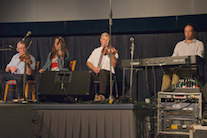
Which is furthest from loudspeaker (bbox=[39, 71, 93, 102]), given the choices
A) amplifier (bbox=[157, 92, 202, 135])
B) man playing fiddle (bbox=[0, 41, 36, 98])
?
amplifier (bbox=[157, 92, 202, 135])

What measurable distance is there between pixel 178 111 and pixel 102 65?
1686 millimetres

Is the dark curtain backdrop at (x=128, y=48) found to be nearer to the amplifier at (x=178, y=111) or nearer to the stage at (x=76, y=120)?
the amplifier at (x=178, y=111)

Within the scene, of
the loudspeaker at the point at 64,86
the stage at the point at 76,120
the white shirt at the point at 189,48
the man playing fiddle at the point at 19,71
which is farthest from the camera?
the white shirt at the point at 189,48

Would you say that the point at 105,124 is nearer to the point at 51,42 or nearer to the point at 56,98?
the point at 56,98

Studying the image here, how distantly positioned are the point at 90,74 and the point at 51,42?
9.96ft

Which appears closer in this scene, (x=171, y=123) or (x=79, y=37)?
(x=171, y=123)

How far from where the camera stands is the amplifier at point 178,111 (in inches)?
115

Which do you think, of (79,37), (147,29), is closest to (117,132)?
(147,29)

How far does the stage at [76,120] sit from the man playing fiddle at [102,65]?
3.00 feet

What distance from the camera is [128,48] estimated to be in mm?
5289

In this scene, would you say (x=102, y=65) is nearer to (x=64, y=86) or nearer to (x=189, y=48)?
(x=64, y=86)

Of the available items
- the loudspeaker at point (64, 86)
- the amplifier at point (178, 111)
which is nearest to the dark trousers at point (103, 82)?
the loudspeaker at point (64, 86)

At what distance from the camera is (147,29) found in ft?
16.4

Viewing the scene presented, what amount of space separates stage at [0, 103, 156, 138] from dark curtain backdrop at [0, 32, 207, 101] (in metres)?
2.26
